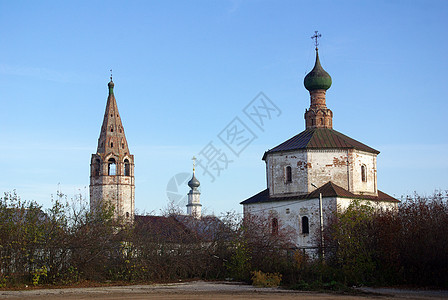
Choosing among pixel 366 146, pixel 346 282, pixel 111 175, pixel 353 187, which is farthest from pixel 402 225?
pixel 111 175

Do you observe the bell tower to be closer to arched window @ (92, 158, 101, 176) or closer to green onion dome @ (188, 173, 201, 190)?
arched window @ (92, 158, 101, 176)

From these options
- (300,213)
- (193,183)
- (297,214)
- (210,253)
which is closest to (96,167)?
(297,214)

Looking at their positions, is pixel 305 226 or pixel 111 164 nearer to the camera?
pixel 305 226

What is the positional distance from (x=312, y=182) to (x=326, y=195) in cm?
179

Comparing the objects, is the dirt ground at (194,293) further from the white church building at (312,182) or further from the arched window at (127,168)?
the arched window at (127,168)

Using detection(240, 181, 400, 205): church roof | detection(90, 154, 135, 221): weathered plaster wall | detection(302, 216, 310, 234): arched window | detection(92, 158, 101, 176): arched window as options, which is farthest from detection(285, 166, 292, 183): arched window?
detection(92, 158, 101, 176): arched window

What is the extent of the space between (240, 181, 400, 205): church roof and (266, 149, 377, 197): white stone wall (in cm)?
39

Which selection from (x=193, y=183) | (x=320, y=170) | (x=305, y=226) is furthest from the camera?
(x=193, y=183)

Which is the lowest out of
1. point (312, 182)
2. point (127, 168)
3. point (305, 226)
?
point (305, 226)

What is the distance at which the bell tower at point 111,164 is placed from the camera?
50.7m

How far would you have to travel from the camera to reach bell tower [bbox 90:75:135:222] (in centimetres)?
5069

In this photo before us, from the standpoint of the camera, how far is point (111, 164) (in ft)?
169

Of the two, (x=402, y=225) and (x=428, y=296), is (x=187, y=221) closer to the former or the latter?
(x=402, y=225)

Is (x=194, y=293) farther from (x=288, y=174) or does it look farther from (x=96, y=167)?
(x=96, y=167)
